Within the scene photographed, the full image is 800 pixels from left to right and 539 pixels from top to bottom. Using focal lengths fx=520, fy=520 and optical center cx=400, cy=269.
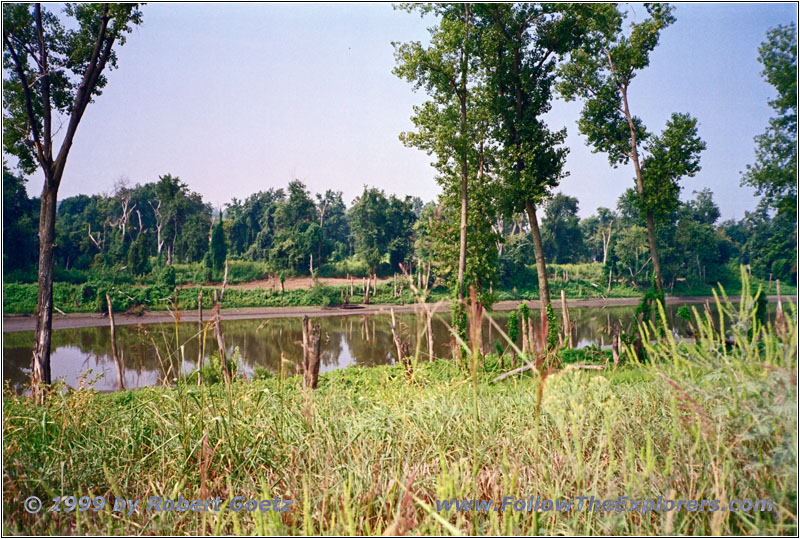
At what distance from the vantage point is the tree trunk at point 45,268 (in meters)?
5.14

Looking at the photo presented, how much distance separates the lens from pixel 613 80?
8023 millimetres

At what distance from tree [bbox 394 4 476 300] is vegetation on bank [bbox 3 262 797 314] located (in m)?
2.36

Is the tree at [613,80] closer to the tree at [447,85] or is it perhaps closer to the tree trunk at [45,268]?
the tree at [447,85]

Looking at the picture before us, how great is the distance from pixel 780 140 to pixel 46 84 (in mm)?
6369

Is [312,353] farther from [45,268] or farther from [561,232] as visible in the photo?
[561,232]

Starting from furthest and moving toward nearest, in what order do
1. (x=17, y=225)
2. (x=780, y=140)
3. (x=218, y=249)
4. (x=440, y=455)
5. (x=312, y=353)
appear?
(x=218, y=249)
(x=17, y=225)
(x=312, y=353)
(x=780, y=140)
(x=440, y=455)

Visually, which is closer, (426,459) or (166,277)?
(426,459)

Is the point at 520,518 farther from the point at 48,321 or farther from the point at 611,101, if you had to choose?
the point at 611,101

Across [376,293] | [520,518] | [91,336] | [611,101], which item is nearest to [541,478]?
[520,518]

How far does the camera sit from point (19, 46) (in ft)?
16.7

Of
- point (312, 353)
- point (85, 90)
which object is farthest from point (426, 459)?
point (85, 90)

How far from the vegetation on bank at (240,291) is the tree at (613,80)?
8.17 feet

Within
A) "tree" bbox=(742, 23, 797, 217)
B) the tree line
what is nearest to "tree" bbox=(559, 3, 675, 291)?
the tree line

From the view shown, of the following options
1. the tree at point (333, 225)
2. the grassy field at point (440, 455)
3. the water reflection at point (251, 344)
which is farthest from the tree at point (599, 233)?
the grassy field at point (440, 455)
